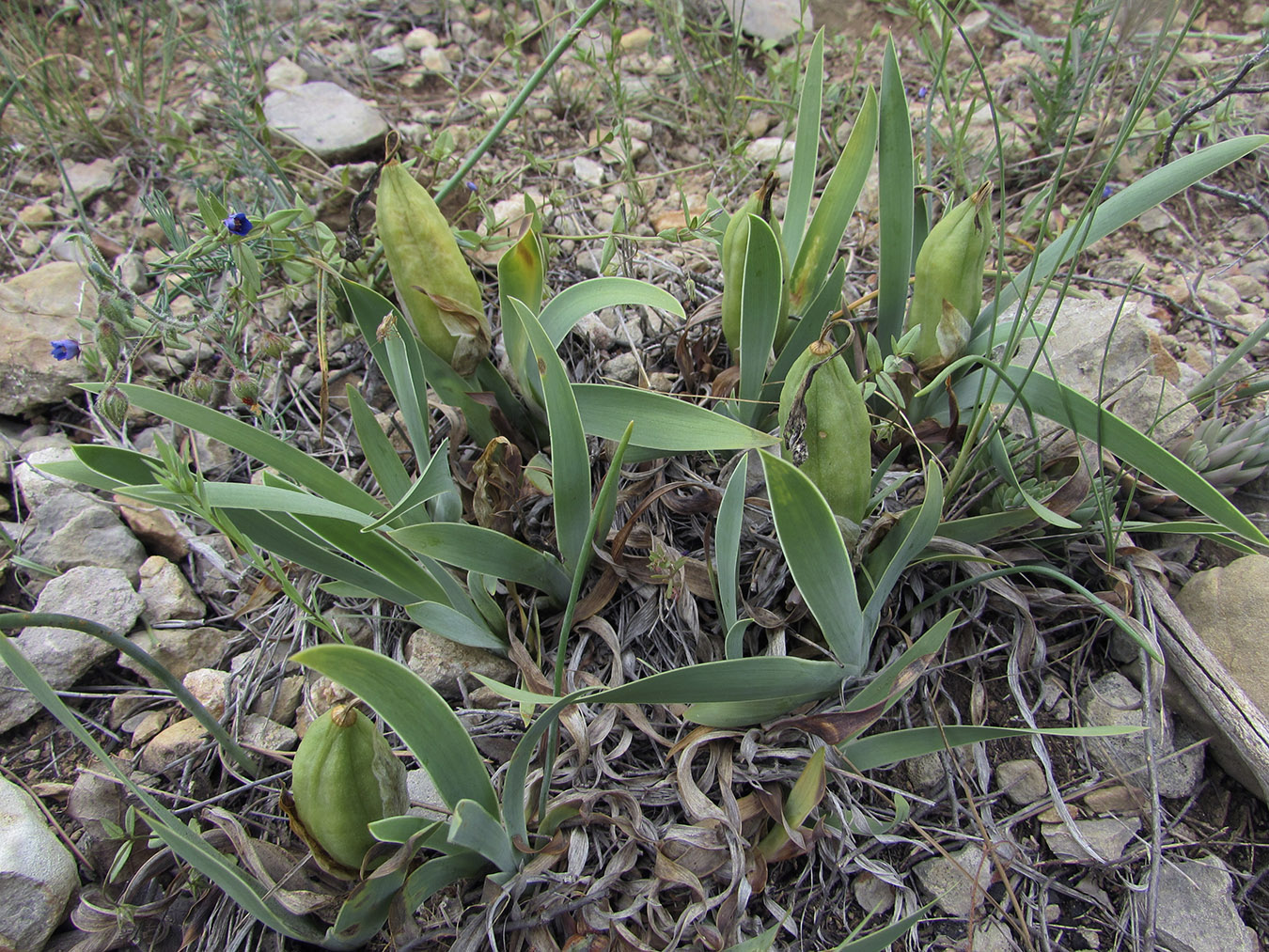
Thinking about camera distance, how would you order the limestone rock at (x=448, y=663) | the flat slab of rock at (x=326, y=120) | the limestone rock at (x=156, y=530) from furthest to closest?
1. the flat slab of rock at (x=326, y=120)
2. the limestone rock at (x=156, y=530)
3. the limestone rock at (x=448, y=663)

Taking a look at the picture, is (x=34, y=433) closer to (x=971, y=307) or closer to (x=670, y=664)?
(x=670, y=664)

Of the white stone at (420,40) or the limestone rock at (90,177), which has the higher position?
the white stone at (420,40)

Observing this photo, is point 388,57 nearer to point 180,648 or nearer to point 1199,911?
point 180,648

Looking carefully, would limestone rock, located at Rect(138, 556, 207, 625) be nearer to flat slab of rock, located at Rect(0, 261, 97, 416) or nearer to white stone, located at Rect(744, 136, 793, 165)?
flat slab of rock, located at Rect(0, 261, 97, 416)

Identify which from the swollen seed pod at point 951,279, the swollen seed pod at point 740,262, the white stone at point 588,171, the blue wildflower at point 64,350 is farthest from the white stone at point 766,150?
the blue wildflower at point 64,350

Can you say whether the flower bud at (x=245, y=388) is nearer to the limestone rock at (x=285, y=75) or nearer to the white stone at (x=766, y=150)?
the limestone rock at (x=285, y=75)

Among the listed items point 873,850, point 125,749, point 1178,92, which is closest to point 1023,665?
point 873,850
